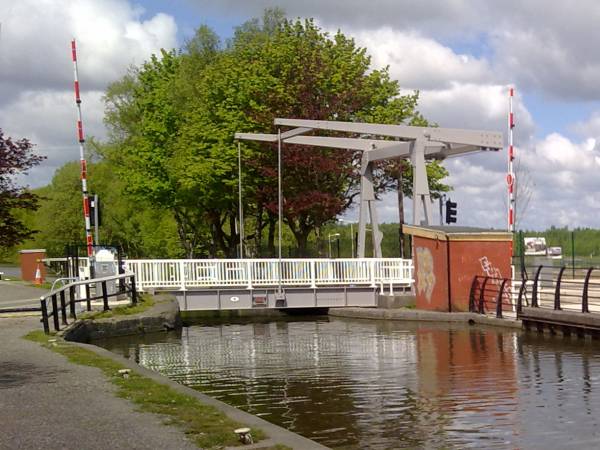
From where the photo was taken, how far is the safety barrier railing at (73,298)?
19172mm

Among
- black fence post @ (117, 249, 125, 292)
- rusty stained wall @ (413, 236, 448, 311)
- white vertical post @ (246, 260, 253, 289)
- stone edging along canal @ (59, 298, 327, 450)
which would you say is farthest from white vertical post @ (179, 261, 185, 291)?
rusty stained wall @ (413, 236, 448, 311)

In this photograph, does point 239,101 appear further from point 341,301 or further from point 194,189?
point 341,301

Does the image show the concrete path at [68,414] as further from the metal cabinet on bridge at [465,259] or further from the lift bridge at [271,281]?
the lift bridge at [271,281]

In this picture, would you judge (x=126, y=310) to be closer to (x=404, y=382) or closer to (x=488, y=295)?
(x=488, y=295)

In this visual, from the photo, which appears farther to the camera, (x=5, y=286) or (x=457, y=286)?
(x=5, y=286)

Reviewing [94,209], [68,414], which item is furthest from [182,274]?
[68,414]

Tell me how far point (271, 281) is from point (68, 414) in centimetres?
2375

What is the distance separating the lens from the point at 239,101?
43.9 m

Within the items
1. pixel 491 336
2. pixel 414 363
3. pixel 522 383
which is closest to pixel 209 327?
pixel 491 336

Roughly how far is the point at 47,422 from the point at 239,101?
1411 inches

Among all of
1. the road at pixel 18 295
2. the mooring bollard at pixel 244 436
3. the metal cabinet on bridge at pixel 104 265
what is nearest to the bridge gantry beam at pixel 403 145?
the metal cabinet on bridge at pixel 104 265

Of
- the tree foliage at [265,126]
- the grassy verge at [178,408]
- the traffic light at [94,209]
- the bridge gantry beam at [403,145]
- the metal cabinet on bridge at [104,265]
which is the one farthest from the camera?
the tree foliage at [265,126]

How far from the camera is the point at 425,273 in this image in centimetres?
2841

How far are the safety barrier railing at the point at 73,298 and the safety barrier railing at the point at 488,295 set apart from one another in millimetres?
9937
